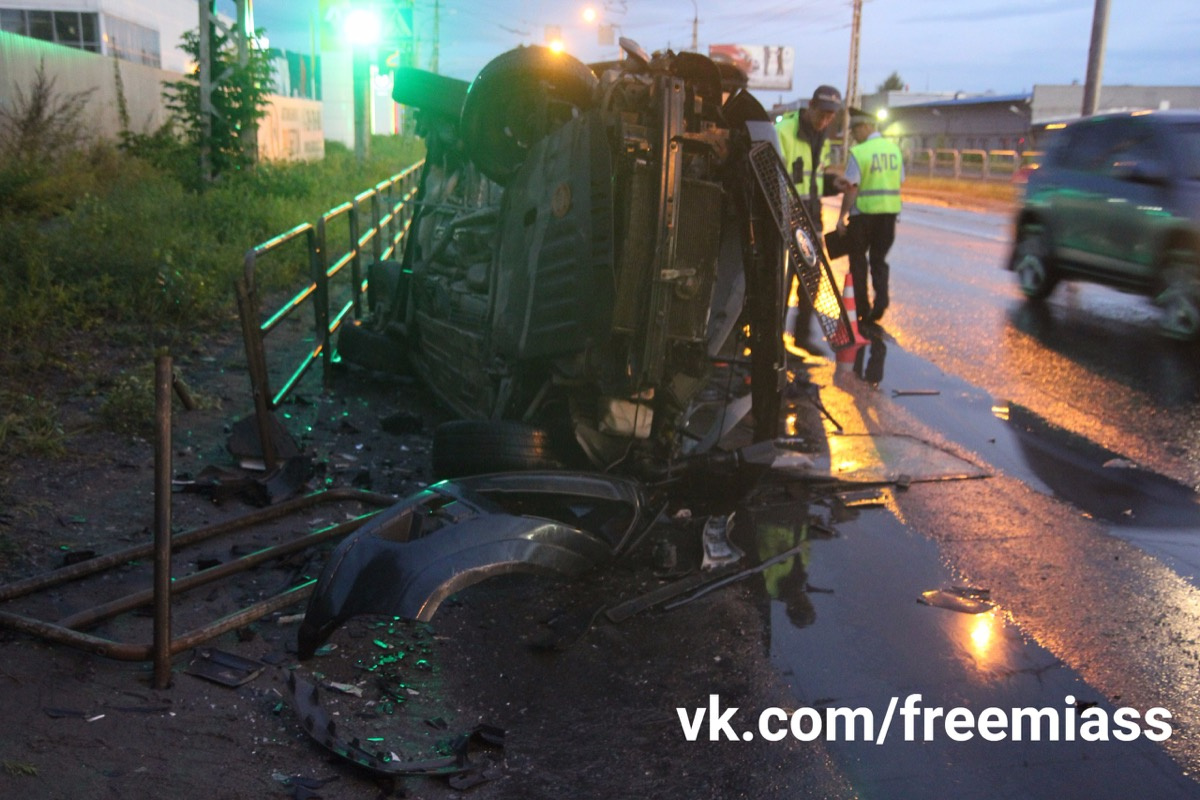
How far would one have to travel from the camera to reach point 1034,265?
484 inches

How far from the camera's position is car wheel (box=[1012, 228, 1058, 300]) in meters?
12.1

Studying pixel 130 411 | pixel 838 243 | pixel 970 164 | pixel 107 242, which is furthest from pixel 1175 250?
pixel 970 164

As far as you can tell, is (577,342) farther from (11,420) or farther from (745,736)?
(11,420)

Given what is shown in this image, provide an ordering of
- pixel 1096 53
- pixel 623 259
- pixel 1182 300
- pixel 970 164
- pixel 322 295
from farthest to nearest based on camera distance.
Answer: pixel 970 164
pixel 1096 53
pixel 1182 300
pixel 322 295
pixel 623 259

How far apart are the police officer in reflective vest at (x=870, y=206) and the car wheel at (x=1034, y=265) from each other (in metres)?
2.54

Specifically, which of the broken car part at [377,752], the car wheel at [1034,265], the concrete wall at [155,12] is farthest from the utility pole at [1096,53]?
the concrete wall at [155,12]

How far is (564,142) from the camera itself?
17.0 feet

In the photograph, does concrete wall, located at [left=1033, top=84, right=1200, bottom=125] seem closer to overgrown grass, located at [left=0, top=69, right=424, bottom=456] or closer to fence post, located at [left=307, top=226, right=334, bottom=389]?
overgrown grass, located at [left=0, top=69, right=424, bottom=456]

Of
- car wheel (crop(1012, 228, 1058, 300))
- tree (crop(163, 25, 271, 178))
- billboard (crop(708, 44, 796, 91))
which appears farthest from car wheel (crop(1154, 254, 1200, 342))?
billboard (crop(708, 44, 796, 91))

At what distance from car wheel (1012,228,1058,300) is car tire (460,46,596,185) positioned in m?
8.18

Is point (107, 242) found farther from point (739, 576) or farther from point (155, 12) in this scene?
point (155, 12)

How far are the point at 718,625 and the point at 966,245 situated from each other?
53.4ft

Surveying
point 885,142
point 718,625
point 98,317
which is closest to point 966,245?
point 885,142

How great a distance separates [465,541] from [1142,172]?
8.93 metres
